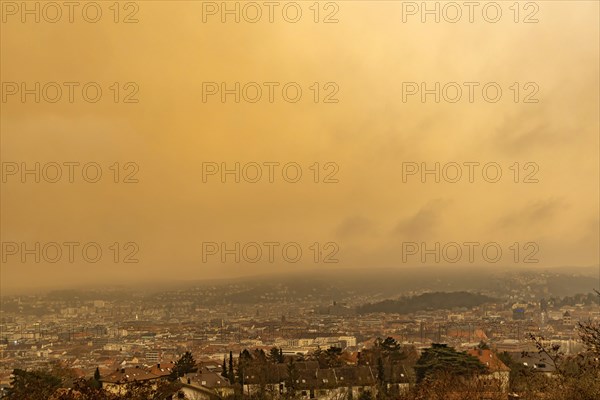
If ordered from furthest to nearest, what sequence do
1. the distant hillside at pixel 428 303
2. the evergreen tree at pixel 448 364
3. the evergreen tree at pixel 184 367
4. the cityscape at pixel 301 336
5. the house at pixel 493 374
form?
1. the distant hillside at pixel 428 303
2. the evergreen tree at pixel 184 367
3. the cityscape at pixel 301 336
4. the evergreen tree at pixel 448 364
5. the house at pixel 493 374

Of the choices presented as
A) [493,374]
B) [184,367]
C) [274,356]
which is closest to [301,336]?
[274,356]

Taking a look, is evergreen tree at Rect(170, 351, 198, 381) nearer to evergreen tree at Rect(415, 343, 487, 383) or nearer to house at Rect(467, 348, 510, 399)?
evergreen tree at Rect(415, 343, 487, 383)

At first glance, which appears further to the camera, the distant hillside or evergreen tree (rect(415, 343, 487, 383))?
the distant hillside

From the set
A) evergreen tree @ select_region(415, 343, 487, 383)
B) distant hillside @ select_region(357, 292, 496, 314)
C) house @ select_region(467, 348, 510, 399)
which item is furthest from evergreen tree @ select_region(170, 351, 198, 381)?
distant hillside @ select_region(357, 292, 496, 314)

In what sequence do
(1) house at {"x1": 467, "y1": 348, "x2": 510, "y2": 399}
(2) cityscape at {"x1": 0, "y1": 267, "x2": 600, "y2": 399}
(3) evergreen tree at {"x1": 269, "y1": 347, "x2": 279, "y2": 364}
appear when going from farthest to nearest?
(3) evergreen tree at {"x1": 269, "y1": 347, "x2": 279, "y2": 364}
(2) cityscape at {"x1": 0, "y1": 267, "x2": 600, "y2": 399}
(1) house at {"x1": 467, "y1": 348, "x2": 510, "y2": 399}

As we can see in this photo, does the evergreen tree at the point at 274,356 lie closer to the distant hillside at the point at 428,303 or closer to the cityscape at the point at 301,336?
the cityscape at the point at 301,336

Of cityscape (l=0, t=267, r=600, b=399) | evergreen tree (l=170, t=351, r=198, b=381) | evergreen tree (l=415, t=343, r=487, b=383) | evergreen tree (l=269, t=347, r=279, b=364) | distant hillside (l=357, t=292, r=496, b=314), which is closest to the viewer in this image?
evergreen tree (l=415, t=343, r=487, b=383)

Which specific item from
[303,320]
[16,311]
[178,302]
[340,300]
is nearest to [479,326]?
[303,320]

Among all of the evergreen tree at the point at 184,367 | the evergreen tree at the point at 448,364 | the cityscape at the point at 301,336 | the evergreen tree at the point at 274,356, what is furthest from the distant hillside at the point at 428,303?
the evergreen tree at the point at 448,364

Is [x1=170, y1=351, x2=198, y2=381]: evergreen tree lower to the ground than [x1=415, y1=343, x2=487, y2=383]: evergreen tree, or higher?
lower
